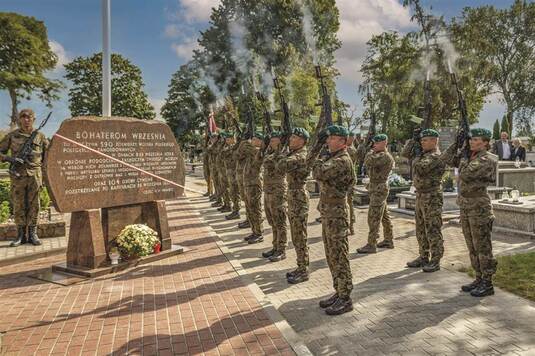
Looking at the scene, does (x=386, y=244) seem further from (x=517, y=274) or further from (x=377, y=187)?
(x=517, y=274)

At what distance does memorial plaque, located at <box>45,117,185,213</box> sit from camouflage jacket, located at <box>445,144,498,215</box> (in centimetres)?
519

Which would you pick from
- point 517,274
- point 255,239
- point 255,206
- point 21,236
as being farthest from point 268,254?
point 21,236

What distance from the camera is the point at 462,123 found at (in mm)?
6574

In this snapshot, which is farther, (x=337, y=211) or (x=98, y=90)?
(x=98, y=90)

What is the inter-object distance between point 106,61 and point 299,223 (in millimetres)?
5039

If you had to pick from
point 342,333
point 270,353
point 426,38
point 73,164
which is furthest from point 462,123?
point 426,38

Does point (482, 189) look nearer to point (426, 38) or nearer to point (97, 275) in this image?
point (97, 275)

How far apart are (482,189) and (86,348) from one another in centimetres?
523

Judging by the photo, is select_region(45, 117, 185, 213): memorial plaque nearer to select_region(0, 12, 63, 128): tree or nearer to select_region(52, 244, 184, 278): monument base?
select_region(52, 244, 184, 278): monument base

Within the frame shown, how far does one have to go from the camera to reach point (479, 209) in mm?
6012

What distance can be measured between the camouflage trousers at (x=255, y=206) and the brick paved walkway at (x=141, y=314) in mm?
2141

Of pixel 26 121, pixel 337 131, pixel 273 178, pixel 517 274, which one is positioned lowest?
pixel 517 274

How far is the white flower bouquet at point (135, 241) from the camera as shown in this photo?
7.50 m

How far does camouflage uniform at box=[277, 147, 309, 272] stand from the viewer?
6.87m
